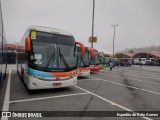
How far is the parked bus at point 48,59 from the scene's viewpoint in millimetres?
6695

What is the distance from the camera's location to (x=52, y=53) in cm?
721

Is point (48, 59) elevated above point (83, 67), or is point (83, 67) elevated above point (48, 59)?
point (48, 59)

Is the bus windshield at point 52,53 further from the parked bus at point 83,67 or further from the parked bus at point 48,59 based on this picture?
the parked bus at point 83,67

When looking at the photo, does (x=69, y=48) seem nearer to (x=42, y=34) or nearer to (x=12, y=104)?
(x=42, y=34)

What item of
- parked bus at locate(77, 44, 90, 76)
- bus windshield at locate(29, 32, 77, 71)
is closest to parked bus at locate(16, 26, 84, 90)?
bus windshield at locate(29, 32, 77, 71)

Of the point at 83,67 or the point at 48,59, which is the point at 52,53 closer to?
the point at 48,59

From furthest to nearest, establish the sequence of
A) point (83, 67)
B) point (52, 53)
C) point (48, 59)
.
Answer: point (83, 67) → point (52, 53) → point (48, 59)

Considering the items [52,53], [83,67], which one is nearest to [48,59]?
[52,53]

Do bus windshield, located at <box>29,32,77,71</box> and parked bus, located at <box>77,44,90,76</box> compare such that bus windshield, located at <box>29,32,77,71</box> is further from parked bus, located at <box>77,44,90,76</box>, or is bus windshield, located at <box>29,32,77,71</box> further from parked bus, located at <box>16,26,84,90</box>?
parked bus, located at <box>77,44,90,76</box>

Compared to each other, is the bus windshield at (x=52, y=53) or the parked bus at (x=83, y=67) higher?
the bus windshield at (x=52, y=53)

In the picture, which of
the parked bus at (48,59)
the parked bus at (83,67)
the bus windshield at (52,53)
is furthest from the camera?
the parked bus at (83,67)

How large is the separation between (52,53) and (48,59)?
372mm

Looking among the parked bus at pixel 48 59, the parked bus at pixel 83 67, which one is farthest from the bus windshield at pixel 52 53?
the parked bus at pixel 83 67

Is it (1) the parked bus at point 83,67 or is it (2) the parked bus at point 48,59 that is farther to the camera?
(1) the parked bus at point 83,67
